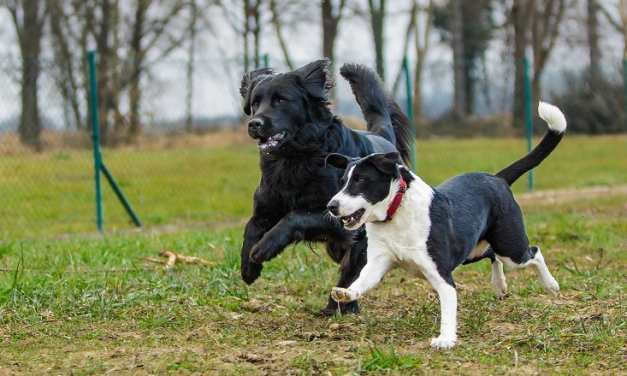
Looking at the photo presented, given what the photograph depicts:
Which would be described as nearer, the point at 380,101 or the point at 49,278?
the point at 49,278

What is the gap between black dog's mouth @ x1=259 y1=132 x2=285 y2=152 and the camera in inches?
220

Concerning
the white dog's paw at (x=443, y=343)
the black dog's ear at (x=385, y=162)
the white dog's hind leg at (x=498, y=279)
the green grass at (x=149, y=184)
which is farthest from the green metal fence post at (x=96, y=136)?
the white dog's paw at (x=443, y=343)

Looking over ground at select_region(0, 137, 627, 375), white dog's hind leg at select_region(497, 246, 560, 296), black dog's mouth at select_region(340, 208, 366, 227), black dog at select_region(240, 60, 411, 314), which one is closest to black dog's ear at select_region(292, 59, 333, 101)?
black dog at select_region(240, 60, 411, 314)

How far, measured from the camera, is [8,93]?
10.7 meters

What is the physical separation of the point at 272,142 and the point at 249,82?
72cm

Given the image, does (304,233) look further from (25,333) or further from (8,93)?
(8,93)

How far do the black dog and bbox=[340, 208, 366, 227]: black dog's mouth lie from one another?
89cm

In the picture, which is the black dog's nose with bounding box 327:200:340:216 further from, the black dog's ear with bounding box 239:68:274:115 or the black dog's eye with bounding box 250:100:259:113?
the black dog's ear with bounding box 239:68:274:115

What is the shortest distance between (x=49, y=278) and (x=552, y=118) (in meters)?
3.36

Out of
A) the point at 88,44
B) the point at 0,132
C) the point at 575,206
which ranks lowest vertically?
the point at 575,206

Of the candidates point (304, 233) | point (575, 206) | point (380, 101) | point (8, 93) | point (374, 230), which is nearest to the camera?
point (374, 230)

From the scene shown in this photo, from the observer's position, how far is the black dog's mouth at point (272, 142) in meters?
5.59

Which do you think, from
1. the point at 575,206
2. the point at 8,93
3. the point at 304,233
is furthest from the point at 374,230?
the point at 575,206

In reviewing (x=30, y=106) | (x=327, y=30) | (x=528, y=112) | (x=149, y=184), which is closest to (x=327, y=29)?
(x=327, y=30)
